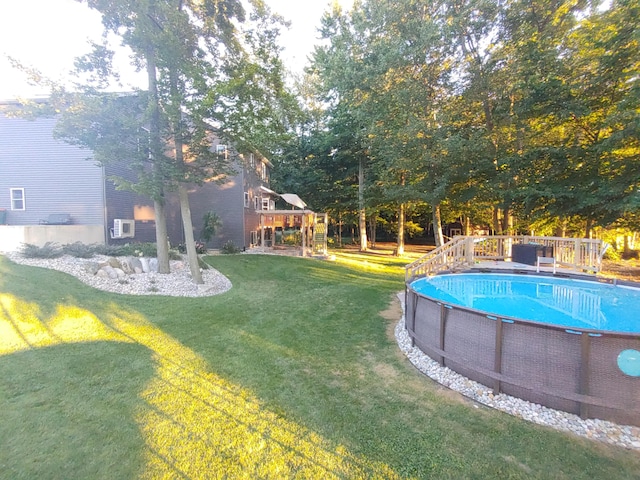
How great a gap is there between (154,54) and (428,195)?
476 inches

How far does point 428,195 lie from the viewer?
15.3 m

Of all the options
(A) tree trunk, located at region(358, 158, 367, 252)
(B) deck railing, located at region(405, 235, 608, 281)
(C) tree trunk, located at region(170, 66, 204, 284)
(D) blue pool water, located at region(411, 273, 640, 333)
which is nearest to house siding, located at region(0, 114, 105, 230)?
(C) tree trunk, located at region(170, 66, 204, 284)

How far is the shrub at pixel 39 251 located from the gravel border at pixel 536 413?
10567 millimetres

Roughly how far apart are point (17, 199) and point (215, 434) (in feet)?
49.4

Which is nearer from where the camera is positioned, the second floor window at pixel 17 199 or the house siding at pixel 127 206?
the second floor window at pixel 17 199

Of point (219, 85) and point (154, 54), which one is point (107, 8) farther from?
point (219, 85)

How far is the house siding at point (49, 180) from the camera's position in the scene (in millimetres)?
12670

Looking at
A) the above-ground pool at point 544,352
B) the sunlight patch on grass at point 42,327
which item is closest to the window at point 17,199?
the sunlight patch on grass at point 42,327

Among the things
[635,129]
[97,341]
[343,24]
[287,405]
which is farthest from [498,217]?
[97,341]

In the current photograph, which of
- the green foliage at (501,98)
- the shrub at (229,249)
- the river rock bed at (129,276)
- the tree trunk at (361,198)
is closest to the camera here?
the river rock bed at (129,276)

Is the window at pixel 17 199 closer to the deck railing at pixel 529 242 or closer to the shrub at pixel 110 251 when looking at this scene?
the shrub at pixel 110 251

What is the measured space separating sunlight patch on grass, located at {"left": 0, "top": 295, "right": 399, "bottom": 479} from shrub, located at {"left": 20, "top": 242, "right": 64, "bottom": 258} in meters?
5.08

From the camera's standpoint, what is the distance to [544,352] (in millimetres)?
3713

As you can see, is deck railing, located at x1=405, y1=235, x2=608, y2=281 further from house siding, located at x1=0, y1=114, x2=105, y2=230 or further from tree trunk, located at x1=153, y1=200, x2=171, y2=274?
house siding, located at x1=0, y1=114, x2=105, y2=230
